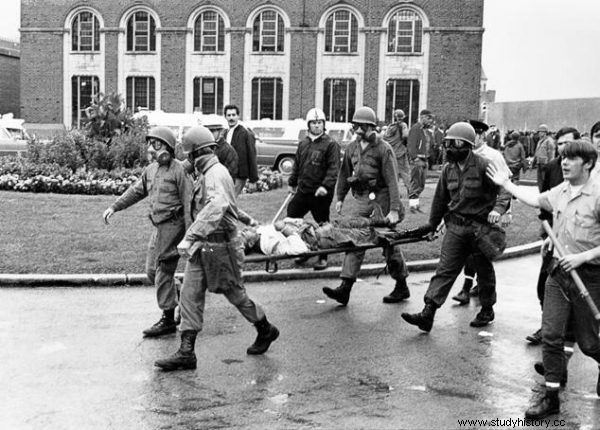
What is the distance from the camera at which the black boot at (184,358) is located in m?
6.18

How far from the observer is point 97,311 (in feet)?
26.8

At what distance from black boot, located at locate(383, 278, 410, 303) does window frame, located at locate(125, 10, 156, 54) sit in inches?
1251

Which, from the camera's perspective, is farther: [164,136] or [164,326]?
[164,326]

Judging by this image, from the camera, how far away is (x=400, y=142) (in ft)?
55.6

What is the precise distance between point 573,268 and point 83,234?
8665mm

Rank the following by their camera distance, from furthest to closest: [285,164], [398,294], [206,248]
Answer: [285,164] → [398,294] → [206,248]

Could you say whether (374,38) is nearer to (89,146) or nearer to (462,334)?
(89,146)

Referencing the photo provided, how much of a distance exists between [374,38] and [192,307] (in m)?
32.5

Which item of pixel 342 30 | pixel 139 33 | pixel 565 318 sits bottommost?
pixel 565 318

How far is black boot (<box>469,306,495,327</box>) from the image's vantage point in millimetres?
7773

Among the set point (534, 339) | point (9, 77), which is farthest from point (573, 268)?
point (9, 77)

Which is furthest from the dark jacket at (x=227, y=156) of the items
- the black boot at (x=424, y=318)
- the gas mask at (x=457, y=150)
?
the black boot at (x=424, y=318)

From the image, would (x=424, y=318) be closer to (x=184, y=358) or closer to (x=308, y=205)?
(x=184, y=358)

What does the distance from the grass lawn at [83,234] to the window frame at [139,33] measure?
2236 cm
